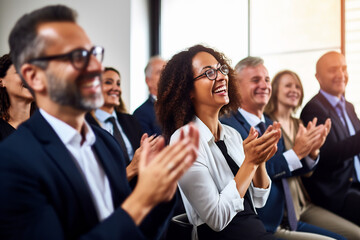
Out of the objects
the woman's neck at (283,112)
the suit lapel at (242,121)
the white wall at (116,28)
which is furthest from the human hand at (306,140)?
the white wall at (116,28)

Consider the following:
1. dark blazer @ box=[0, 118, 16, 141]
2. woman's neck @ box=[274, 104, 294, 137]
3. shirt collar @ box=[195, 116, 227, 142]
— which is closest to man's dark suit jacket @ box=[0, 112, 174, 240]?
shirt collar @ box=[195, 116, 227, 142]

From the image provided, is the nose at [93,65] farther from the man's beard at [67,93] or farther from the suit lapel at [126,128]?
the suit lapel at [126,128]

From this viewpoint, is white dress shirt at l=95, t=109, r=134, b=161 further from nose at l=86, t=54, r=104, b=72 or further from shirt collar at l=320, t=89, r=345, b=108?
nose at l=86, t=54, r=104, b=72

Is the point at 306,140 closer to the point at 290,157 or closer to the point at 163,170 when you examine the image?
the point at 290,157

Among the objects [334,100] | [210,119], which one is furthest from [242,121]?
[334,100]

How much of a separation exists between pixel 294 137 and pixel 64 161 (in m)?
2.15

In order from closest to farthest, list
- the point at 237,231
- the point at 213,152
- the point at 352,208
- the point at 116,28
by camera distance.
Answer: the point at 237,231
the point at 213,152
the point at 352,208
the point at 116,28

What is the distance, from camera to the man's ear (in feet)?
3.14

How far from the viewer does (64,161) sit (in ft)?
3.00

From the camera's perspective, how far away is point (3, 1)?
4148 millimetres

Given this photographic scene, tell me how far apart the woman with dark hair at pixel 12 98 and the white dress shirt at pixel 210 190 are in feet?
2.93

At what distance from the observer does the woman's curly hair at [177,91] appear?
1764mm

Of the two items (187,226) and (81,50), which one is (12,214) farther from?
(187,226)

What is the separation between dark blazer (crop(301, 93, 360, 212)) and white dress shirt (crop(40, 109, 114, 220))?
6.85 ft
